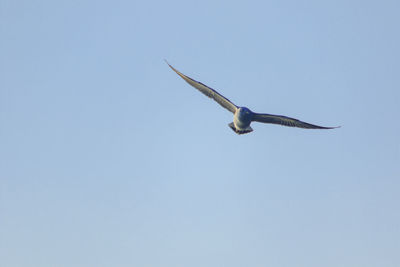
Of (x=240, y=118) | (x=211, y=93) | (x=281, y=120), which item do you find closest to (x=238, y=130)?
(x=240, y=118)

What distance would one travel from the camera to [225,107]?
56.5 m

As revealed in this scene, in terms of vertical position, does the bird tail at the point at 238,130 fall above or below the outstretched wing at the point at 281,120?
below

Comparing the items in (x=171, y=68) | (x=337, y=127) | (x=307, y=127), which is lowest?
(x=337, y=127)

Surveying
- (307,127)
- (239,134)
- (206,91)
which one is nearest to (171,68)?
(206,91)

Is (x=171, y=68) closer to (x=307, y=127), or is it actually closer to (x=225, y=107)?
(x=225, y=107)

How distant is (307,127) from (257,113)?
548 cm

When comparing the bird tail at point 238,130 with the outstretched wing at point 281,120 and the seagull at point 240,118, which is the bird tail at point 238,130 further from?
the outstretched wing at point 281,120

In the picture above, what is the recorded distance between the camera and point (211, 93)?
184ft

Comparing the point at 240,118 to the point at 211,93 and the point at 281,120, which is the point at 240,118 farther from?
the point at 281,120

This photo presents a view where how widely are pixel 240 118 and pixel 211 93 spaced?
4.30m

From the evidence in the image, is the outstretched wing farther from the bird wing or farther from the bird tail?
the bird wing

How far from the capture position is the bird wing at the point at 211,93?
5566cm

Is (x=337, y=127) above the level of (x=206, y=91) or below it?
below

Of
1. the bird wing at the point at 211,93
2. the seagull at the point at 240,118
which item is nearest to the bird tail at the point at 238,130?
the seagull at the point at 240,118
